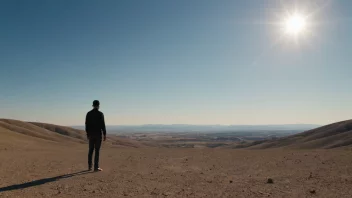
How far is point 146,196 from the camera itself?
809cm

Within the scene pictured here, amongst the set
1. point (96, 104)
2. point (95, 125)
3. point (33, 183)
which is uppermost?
point (96, 104)

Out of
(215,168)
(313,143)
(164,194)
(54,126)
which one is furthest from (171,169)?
(54,126)

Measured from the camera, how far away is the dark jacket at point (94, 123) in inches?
480

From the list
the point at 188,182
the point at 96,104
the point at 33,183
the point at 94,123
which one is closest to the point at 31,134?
the point at 94,123

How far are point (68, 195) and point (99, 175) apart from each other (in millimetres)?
3080

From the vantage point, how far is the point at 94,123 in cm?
1222

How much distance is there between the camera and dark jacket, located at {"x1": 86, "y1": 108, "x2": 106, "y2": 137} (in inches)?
480

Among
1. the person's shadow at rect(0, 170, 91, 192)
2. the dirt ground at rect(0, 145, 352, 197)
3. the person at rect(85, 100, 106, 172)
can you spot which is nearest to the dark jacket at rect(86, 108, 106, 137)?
the person at rect(85, 100, 106, 172)

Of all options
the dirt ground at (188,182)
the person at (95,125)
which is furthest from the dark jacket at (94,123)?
the dirt ground at (188,182)

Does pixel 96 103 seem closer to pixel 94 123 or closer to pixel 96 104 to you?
pixel 96 104

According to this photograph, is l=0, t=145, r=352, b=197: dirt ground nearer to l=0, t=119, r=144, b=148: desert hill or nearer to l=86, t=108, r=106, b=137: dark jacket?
l=86, t=108, r=106, b=137: dark jacket

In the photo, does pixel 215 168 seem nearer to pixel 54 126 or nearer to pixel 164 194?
pixel 164 194

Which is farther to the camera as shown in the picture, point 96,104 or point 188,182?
point 96,104

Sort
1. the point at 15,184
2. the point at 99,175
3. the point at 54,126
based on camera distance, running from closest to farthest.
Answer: the point at 15,184 < the point at 99,175 < the point at 54,126
